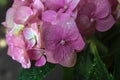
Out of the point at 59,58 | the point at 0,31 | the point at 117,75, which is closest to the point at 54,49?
the point at 59,58

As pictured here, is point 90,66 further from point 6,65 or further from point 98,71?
point 6,65

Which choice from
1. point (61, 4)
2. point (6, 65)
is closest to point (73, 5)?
point (61, 4)

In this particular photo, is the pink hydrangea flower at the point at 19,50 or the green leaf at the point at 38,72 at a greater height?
the pink hydrangea flower at the point at 19,50

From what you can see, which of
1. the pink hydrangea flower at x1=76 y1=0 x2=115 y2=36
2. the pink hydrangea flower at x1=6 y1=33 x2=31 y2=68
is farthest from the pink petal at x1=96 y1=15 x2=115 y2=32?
the pink hydrangea flower at x1=6 y1=33 x2=31 y2=68

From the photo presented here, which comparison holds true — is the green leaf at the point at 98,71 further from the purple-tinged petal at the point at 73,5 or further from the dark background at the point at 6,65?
the dark background at the point at 6,65

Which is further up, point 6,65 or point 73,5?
point 73,5

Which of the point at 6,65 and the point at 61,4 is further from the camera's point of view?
the point at 6,65

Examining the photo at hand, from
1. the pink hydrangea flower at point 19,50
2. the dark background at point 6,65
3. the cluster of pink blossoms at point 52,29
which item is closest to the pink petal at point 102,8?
the cluster of pink blossoms at point 52,29

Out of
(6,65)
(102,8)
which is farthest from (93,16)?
(6,65)
